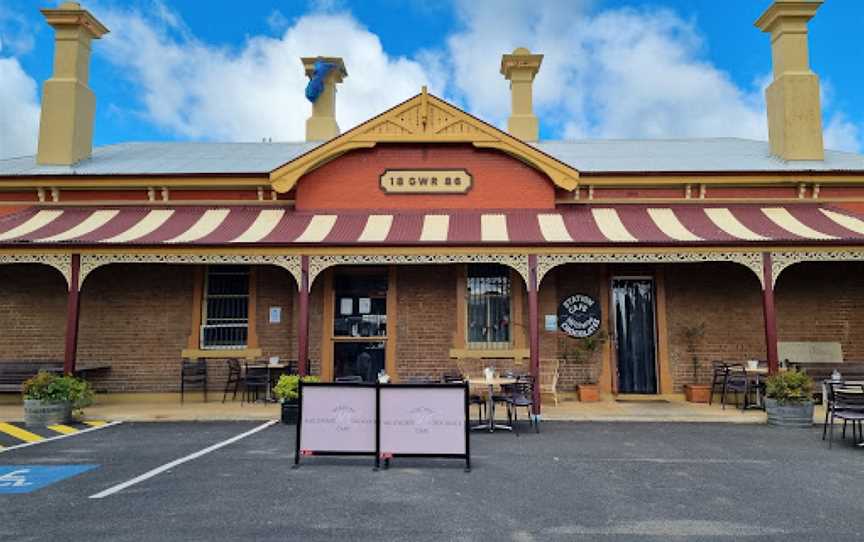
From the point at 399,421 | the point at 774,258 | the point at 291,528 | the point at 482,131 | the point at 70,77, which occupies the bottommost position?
the point at 291,528

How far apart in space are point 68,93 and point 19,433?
9.17m

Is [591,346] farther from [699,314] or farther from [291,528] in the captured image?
[291,528]

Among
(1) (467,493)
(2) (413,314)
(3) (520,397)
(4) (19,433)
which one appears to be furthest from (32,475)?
(2) (413,314)

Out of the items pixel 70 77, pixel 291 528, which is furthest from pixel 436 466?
pixel 70 77

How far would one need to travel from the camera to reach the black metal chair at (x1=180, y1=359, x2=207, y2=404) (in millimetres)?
11547

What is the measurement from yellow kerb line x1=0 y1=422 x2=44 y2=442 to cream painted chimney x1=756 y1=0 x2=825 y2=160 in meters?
15.9

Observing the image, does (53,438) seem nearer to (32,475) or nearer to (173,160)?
(32,475)

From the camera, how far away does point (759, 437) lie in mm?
8273

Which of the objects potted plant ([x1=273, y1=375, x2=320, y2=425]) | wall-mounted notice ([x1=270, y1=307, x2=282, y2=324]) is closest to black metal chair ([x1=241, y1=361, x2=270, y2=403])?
wall-mounted notice ([x1=270, y1=307, x2=282, y2=324])

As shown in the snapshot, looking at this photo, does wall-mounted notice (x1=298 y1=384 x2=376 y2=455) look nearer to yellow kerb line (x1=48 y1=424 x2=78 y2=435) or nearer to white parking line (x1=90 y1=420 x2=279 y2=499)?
white parking line (x1=90 y1=420 x2=279 y2=499)

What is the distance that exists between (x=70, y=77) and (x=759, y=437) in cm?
1682

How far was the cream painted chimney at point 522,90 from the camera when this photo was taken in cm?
1536

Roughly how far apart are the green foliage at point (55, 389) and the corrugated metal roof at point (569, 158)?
16.3ft

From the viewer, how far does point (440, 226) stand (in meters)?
11.3
